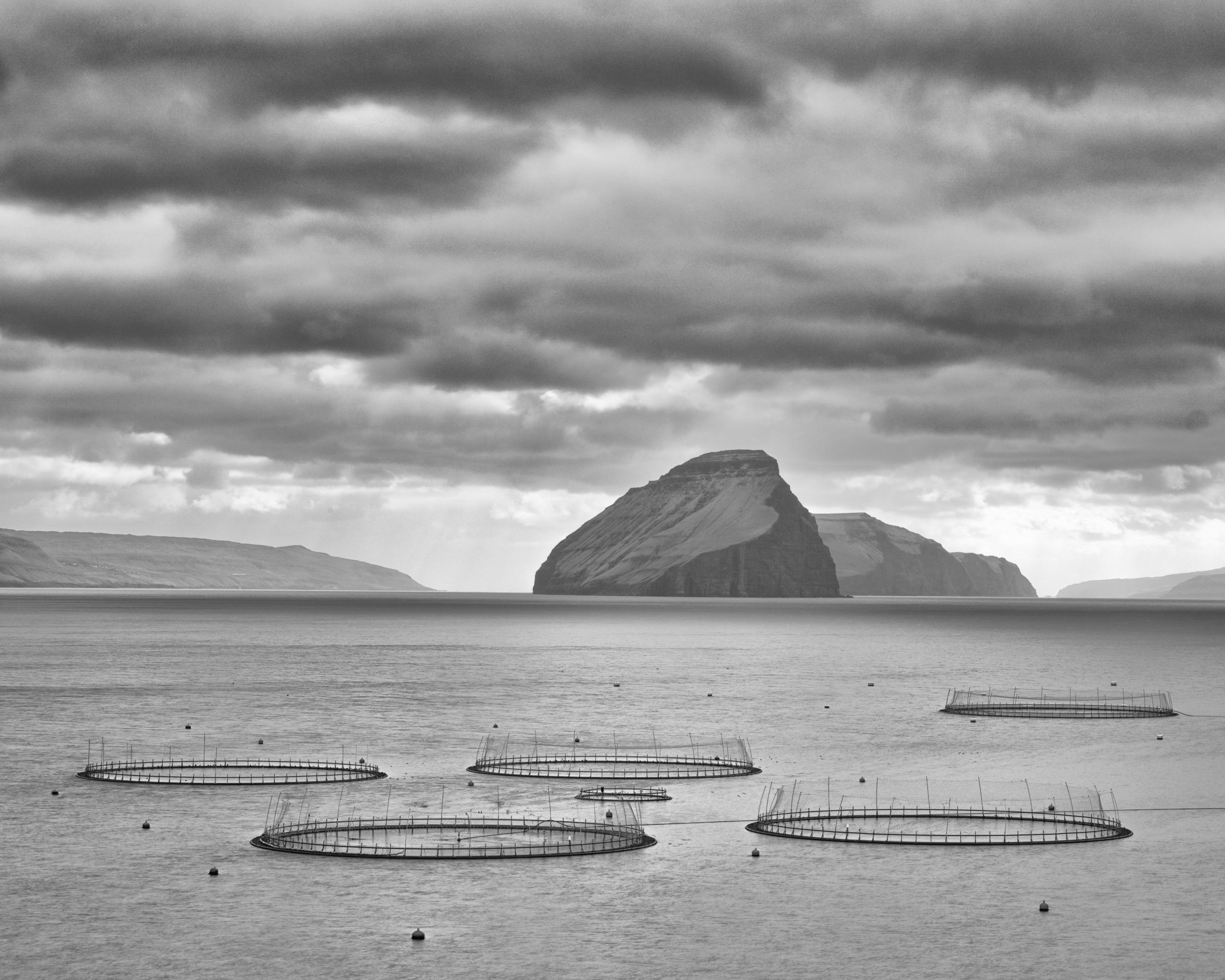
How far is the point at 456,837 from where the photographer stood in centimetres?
8844

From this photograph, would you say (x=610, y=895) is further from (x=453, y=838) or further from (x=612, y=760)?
(x=612, y=760)

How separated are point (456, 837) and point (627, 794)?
20004 mm

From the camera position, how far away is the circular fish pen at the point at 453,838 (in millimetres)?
83562

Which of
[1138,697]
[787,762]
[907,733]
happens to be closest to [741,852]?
[787,762]

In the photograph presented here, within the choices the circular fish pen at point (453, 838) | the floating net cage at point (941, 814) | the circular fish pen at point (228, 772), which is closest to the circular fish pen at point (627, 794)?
the floating net cage at point (941, 814)

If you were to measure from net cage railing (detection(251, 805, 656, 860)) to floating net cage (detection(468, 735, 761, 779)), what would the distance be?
21.9 m

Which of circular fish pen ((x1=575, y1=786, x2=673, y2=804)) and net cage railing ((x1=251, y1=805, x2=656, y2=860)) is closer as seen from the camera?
net cage railing ((x1=251, y1=805, x2=656, y2=860))

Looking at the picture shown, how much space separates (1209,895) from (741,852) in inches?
944

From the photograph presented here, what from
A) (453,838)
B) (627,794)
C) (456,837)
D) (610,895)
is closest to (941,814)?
(627,794)

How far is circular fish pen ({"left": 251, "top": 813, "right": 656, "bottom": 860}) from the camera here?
8356 cm

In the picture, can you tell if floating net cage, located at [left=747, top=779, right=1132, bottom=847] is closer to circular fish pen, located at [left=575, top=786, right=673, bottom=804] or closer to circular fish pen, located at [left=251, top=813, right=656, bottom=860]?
circular fish pen, located at [left=575, top=786, right=673, bottom=804]

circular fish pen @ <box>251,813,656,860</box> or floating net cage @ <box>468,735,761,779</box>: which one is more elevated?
floating net cage @ <box>468,735,761,779</box>

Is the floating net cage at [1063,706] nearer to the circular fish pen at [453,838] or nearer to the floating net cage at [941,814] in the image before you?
the floating net cage at [941,814]

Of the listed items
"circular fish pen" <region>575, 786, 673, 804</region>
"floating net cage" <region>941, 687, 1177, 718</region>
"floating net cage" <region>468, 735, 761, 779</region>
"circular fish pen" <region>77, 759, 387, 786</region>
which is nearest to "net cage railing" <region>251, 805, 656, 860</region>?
"circular fish pen" <region>575, 786, 673, 804</region>
